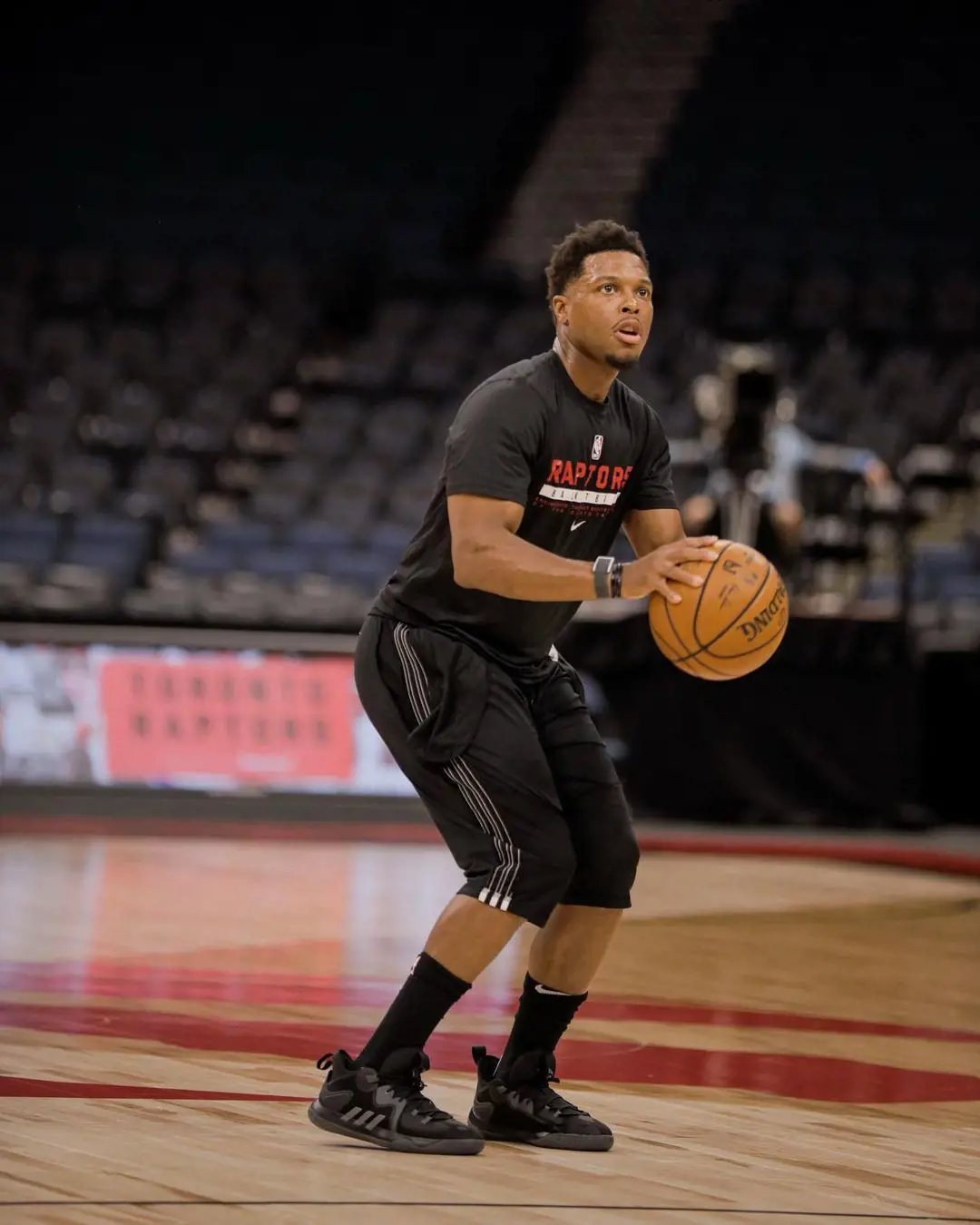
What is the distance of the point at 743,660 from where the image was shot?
3.62 meters

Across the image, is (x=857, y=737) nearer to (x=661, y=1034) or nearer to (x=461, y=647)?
(x=661, y=1034)

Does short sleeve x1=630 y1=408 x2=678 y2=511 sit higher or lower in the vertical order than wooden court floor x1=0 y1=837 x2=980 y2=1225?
higher

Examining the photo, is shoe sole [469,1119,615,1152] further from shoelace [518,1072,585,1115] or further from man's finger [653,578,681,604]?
A: man's finger [653,578,681,604]

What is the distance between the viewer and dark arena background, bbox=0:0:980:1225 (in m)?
3.95

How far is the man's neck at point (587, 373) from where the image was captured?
149 inches

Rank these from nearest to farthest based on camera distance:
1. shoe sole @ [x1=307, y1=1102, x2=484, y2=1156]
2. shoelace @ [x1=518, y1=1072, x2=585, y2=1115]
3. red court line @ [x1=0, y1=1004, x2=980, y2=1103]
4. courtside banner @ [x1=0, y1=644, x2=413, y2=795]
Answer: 1. shoe sole @ [x1=307, y1=1102, x2=484, y2=1156]
2. shoelace @ [x1=518, y1=1072, x2=585, y2=1115]
3. red court line @ [x1=0, y1=1004, x2=980, y2=1103]
4. courtside banner @ [x1=0, y1=644, x2=413, y2=795]

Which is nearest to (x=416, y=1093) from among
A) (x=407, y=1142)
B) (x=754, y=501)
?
(x=407, y=1142)

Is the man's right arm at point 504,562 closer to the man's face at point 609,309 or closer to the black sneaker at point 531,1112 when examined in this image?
the man's face at point 609,309

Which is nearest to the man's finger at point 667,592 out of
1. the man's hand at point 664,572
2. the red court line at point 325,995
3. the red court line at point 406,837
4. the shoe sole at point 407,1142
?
the man's hand at point 664,572

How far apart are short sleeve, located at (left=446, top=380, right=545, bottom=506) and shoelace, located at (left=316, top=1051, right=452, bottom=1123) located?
3.56 ft

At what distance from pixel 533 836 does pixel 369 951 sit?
9.10 feet

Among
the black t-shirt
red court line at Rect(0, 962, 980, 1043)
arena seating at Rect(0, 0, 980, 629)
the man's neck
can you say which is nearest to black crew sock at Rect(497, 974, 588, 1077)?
the black t-shirt

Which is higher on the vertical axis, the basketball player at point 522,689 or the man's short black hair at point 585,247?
the man's short black hair at point 585,247

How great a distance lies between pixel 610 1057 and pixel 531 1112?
0.93 meters
